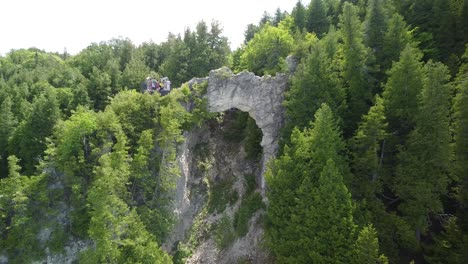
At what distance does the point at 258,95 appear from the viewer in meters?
35.0

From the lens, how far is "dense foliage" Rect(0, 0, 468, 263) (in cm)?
2377

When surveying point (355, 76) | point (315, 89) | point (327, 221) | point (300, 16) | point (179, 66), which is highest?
point (300, 16)

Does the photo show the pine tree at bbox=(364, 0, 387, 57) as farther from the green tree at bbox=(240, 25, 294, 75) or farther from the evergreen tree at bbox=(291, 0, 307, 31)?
the evergreen tree at bbox=(291, 0, 307, 31)

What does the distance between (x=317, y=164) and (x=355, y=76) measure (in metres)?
9.44

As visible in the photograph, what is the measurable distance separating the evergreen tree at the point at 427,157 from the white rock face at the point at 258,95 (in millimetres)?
12836

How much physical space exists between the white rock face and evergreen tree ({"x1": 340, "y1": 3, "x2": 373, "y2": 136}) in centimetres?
658

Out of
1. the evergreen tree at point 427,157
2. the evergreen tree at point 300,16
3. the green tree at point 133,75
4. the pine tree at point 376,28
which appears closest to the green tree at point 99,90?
the green tree at point 133,75

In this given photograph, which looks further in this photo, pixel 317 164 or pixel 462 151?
pixel 317 164

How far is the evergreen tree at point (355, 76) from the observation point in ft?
95.6

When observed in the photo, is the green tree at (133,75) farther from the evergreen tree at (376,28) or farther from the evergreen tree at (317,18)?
the evergreen tree at (376,28)

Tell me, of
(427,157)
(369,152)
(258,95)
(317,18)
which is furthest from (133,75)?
(427,157)

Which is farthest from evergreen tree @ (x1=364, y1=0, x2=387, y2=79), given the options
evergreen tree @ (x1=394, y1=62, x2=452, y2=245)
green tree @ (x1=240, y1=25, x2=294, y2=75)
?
evergreen tree @ (x1=394, y1=62, x2=452, y2=245)

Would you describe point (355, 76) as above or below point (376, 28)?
below

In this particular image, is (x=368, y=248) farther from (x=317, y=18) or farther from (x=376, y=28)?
(x=317, y=18)
